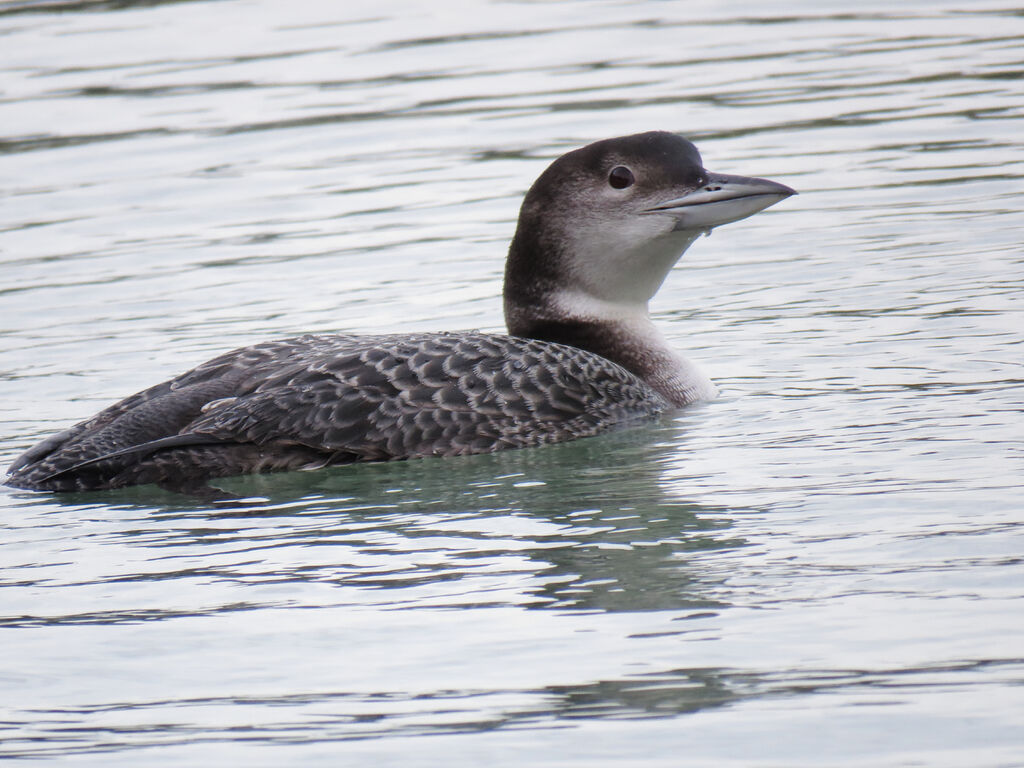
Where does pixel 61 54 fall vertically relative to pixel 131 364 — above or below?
above

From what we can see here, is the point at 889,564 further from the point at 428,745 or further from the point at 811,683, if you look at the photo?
the point at 428,745

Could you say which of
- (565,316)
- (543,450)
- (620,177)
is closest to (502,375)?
(543,450)

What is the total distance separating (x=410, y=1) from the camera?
17.8 metres

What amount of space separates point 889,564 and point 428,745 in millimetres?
1421

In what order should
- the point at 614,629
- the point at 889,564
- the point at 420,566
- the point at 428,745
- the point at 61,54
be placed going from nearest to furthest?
the point at 428,745, the point at 614,629, the point at 889,564, the point at 420,566, the point at 61,54

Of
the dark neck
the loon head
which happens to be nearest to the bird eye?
the loon head

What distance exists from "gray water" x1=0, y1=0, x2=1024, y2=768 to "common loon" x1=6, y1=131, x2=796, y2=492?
0.12 metres

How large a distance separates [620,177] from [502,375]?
3.51ft

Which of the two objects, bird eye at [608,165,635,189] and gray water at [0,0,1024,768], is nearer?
gray water at [0,0,1024,768]

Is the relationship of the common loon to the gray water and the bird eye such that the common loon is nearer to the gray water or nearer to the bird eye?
the bird eye

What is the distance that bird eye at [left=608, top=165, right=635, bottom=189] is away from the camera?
22.7ft

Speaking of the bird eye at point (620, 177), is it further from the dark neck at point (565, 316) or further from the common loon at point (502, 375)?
the dark neck at point (565, 316)

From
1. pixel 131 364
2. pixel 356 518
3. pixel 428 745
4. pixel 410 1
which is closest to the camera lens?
pixel 428 745

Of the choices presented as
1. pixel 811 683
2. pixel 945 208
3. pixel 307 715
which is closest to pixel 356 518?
pixel 307 715
